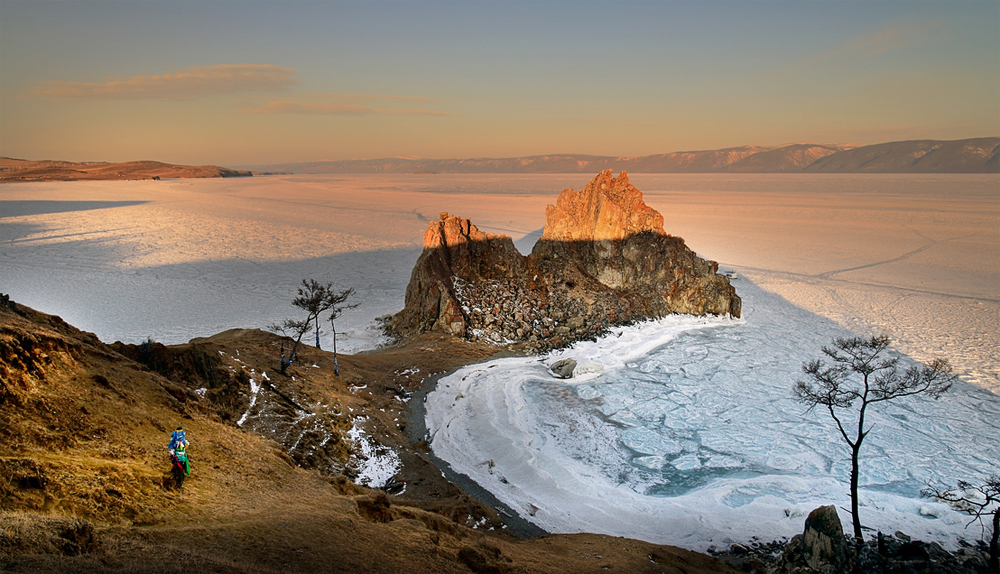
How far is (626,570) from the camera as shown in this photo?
12.4 m

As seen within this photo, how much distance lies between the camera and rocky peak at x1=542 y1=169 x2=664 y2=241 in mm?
41562

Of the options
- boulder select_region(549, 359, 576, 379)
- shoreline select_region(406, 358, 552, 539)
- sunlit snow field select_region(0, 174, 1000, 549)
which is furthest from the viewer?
boulder select_region(549, 359, 576, 379)

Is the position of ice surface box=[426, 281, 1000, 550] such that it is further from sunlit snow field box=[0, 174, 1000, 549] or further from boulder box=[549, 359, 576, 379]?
boulder box=[549, 359, 576, 379]

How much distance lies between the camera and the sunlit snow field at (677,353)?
1845 centimetres

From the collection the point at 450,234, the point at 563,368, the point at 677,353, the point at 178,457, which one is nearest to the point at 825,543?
the point at 178,457

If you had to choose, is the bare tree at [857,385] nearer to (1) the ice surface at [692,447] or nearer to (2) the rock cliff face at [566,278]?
(1) the ice surface at [692,447]

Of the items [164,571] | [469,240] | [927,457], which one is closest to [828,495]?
[927,457]

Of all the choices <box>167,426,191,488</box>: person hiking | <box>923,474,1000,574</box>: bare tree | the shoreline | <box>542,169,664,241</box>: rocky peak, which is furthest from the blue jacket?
<box>542,169,664,241</box>: rocky peak

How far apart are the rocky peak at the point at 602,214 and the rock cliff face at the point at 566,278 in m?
0.08

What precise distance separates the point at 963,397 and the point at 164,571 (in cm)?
3346

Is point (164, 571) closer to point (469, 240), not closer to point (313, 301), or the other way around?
point (313, 301)

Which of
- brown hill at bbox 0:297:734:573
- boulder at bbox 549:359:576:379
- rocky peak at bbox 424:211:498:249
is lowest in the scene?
boulder at bbox 549:359:576:379

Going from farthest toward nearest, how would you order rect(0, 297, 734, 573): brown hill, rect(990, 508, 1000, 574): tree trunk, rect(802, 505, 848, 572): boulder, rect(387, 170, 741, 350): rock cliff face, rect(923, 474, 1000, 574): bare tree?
rect(387, 170, 741, 350): rock cliff face → rect(923, 474, 1000, 574): bare tree → rect(802, 505, 848, 572): boulder → rect(990, 508, 1000, 574): tree trunk → rect(0, 297, 734, 573): brown hill

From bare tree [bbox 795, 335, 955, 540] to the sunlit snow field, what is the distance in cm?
117
